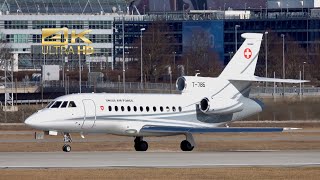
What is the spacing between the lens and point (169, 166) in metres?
52.9

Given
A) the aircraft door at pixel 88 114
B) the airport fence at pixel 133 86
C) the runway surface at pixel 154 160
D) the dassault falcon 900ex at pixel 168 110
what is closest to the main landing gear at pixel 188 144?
the dassault falcon 900ex at pixel 168 110

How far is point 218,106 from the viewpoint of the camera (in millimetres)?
71250

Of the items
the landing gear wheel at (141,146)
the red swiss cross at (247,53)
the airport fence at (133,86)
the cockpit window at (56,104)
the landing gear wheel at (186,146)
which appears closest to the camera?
the cockpit window at (56,104)

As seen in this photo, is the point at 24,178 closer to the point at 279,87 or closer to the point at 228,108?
the point at 228,108

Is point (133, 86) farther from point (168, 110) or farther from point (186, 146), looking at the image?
point (186, 146)

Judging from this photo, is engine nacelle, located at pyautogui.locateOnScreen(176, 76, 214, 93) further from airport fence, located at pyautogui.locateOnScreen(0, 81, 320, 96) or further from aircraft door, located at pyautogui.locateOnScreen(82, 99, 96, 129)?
airport fence, located at pyautogui.locateOnScreen(0, 81, 320, 96)

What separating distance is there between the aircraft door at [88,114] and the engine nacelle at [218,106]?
695 cm

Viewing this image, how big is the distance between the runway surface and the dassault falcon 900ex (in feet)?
16.5

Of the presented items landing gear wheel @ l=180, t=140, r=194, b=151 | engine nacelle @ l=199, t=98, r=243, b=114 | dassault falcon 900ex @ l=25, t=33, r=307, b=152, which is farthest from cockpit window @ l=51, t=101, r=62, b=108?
engine nacelle @ l=199, t=98, r=243, b=114

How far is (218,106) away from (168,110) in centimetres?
284

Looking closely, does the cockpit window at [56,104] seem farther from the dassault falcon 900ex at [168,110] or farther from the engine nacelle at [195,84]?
the engine nacelle at [195,84]

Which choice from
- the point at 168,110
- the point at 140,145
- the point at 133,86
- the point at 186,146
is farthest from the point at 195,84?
the point at 133,86

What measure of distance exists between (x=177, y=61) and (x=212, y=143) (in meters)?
105

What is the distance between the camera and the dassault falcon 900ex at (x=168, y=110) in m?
66.9
